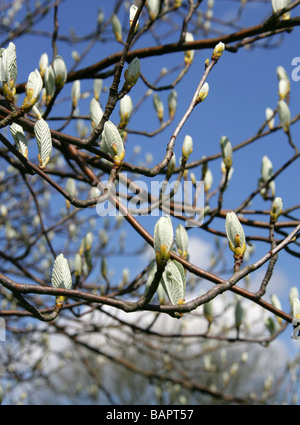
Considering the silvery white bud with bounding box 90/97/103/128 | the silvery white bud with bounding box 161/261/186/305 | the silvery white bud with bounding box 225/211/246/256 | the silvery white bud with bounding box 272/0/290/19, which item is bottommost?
the silvery white bud with bounding box 161/261/186/305

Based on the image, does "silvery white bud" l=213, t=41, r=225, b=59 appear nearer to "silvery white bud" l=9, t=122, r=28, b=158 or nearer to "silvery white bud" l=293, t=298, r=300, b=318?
"silvery white bud" l=9, t=122, r=28, b=158

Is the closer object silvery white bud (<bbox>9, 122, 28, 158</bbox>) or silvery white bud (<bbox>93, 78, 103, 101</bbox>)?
silvery white bud (<bbox>9, 122, 28, 158</bbox>)

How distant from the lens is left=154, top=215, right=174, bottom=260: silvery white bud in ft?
2.44

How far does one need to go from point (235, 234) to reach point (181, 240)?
274mm

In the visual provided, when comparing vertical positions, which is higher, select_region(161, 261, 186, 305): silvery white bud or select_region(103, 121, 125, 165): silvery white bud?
select_region(103, 121, 125, 165): silvery white bud

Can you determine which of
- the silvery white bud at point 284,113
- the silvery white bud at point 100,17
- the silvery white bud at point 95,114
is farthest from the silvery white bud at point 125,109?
the silvery white bud at point 100,17

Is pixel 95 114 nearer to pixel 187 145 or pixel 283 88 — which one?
pixel 187 145

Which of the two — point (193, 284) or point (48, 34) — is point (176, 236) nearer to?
point (48, 34)

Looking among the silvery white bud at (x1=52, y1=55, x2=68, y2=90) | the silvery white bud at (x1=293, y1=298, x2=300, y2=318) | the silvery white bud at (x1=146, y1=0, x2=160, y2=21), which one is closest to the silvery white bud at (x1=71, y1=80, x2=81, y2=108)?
the silvery white bud at (x1=52, y1=55, x2=68, y2=90)

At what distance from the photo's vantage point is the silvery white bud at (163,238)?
0.74 meters

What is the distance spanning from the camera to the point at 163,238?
0.75 meters

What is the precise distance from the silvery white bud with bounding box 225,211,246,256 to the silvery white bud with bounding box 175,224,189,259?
0.26m

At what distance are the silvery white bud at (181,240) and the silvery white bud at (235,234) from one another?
256 millimetres
